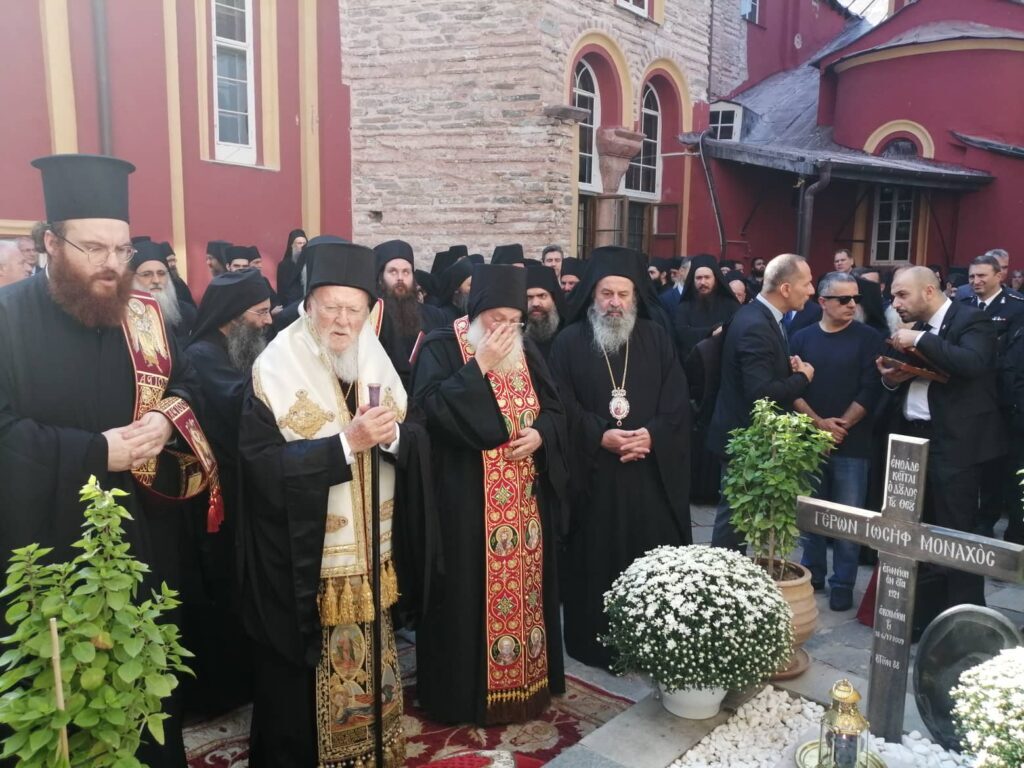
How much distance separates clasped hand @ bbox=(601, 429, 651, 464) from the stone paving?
110cm

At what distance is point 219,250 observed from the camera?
388 inches

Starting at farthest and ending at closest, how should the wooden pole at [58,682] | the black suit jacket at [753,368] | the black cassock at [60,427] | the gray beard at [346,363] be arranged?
the black suit jacket at [753,368]
the gray beard at [346,363]
the black cassock at [60,427]
the wooden pole at [58,682]

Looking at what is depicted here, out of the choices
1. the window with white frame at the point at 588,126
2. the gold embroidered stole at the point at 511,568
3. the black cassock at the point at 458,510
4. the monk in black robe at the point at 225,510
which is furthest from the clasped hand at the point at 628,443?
the window with white frame at the point at 588,126

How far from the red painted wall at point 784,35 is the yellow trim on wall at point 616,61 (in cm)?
885

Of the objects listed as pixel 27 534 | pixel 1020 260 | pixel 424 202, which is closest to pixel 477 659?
pixel 27 534

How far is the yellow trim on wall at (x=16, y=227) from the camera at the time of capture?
28.9ft

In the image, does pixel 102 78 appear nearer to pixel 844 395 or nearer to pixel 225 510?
pixel 225 510

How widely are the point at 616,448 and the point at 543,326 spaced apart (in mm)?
1566

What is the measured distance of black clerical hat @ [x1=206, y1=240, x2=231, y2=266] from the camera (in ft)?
31.7

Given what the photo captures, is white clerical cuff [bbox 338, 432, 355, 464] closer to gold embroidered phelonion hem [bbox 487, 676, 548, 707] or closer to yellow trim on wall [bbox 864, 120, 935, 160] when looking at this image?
gold embroidered phelonion hem [bbox 487, 676, 548, 707]

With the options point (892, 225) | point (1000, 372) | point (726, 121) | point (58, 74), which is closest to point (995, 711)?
point (1000, 372)

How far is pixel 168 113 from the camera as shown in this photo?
10.2m

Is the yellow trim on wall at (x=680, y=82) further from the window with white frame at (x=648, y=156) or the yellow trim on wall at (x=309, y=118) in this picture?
the yellow trim on wall at (x=309, y=118)

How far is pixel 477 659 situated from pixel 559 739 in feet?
1.65
